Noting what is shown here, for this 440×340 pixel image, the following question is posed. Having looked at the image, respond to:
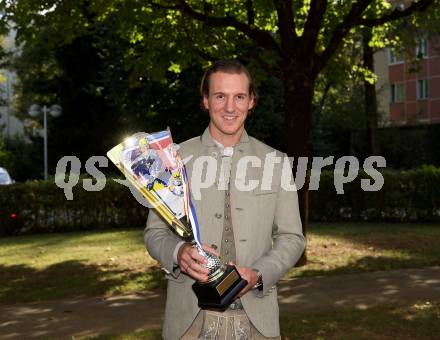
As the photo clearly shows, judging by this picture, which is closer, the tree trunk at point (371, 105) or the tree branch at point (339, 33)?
the tree branch at point (339, 33)

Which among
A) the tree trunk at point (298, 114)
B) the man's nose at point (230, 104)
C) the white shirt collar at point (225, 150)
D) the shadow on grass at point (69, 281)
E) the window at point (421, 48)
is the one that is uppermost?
the window at point (421, 48)

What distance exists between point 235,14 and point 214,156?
12141 mm

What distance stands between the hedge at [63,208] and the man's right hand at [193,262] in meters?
15.7

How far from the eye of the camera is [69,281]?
10.9m

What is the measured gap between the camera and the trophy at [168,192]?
282cm

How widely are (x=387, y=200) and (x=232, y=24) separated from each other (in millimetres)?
8986

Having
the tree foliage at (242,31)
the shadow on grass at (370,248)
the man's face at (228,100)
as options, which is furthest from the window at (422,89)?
the man's face at (228,100)

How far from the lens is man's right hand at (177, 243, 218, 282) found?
9.20 ft

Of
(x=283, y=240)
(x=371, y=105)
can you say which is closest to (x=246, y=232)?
(x=283, y=240)

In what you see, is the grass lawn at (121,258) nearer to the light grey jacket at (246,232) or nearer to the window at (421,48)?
the window at (421,48)

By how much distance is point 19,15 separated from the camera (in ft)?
42.2

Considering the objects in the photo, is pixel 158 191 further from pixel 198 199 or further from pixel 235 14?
pixel 235 14

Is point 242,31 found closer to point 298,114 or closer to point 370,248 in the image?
point 298,114

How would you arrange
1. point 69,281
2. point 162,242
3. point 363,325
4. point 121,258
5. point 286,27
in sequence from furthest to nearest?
point 121,258 < point 286,27 < point 69,281 < point 363,325 < point 162,242
